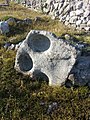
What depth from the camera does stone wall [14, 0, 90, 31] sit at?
74.6 feet

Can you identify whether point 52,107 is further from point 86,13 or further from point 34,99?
point 86,13

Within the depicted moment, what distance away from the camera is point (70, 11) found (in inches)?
975

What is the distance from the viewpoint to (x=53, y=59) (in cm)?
1357

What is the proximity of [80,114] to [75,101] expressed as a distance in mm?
714

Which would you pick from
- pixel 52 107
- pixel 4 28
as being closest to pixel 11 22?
pixel 4 28

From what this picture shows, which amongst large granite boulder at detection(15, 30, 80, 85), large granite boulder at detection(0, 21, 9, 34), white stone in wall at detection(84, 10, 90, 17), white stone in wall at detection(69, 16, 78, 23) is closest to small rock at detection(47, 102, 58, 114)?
large granite boulder at detection(15, 30, 80, 85)

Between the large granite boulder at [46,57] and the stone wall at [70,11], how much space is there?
8.20 m

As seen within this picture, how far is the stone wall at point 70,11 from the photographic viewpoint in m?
22.8

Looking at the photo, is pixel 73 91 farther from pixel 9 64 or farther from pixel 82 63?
pixel 9 64

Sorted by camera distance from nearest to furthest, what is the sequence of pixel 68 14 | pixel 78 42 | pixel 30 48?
pixel 30 48 < pixel 78 42 < pixel 68 14

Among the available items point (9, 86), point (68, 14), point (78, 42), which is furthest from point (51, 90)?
point (68, 14)

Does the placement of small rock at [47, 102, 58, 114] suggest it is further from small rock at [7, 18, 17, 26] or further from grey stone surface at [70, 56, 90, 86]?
small rock at [7, 18, 17, 26]

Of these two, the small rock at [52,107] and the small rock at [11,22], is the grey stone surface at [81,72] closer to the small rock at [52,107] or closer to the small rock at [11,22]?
the small rock at [52,107]

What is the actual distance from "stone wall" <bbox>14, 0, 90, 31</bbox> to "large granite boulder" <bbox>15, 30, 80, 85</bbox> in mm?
8198
